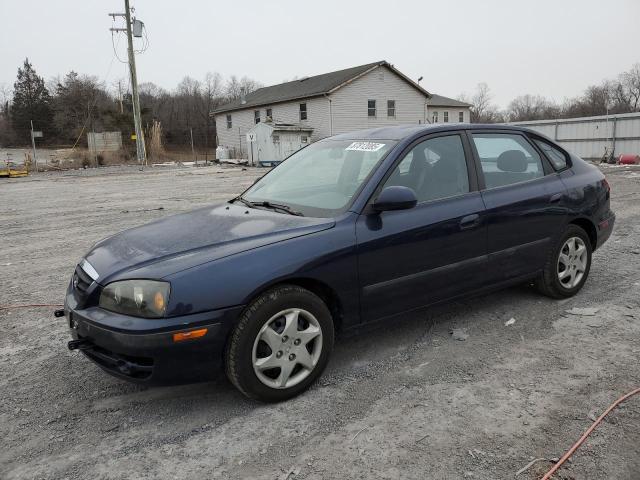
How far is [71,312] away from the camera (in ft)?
10.2

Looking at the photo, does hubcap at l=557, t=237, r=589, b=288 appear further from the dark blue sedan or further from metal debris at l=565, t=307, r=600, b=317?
metal debris at l=565, t=307, r=600, b=317

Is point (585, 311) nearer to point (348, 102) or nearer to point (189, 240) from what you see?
point (189, 240)

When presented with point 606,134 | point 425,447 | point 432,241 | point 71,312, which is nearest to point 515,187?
point 432,241

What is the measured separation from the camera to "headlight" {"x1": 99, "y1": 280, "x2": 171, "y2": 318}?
8.93ft

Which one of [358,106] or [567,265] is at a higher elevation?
[358,106]

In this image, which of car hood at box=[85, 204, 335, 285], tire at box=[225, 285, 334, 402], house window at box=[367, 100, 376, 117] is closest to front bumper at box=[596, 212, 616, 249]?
car hood at box=[85, 204, 335, 285]

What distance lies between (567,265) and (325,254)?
2.71 meters

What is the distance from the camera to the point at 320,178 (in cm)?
399

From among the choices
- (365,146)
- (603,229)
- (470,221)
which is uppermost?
(365,146)

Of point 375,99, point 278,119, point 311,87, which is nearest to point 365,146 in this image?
point 375,99

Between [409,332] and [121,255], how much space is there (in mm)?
2235

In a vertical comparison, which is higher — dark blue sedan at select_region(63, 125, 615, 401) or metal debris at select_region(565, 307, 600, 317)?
dark blue sedan at select_region(63, 125, 615, 401)

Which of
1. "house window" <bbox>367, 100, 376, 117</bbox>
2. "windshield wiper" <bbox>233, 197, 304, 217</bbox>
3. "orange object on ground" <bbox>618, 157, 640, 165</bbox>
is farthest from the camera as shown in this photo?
"house window" <bbox>367, 100, 376, 117</bbox>

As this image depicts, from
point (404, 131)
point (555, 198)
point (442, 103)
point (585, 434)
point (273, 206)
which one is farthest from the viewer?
point (442, 103)
